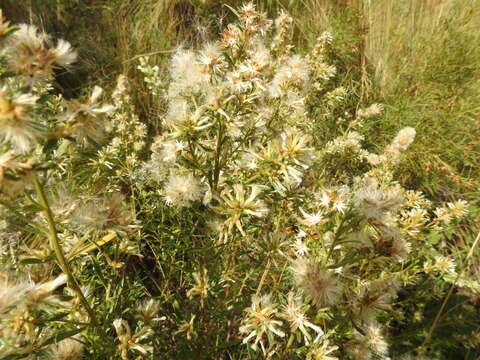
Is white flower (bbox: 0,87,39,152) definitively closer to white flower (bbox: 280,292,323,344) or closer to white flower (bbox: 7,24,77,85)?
white flower (bbox: 7,24,77,85)

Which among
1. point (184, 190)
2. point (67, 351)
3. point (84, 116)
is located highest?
point (84, 116)

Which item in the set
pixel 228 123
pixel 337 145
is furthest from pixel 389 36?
pixel 228 123

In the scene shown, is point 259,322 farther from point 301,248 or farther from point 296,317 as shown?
point 301,248

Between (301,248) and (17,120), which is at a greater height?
(17,120)

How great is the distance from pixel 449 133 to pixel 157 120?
239 cm

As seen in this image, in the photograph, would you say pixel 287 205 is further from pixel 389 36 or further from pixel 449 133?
pixel 389 36

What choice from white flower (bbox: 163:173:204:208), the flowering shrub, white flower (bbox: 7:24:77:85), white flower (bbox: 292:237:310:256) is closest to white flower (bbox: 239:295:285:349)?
the flowering shrub

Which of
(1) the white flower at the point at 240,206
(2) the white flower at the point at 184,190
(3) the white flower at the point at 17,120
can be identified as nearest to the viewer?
(3) the white flower at the point at 17,120

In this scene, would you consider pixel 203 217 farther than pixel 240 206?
Yes

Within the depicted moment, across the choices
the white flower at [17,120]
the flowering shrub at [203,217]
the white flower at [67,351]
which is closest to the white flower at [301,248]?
the flowering shrub at [203,217]

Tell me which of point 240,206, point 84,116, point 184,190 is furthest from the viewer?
point 184,190

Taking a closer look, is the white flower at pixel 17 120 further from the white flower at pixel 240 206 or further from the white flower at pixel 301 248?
the white flower at pixel 301 248

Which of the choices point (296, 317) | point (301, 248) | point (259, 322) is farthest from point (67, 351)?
point (301, 248)

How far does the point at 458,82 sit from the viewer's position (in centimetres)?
328
